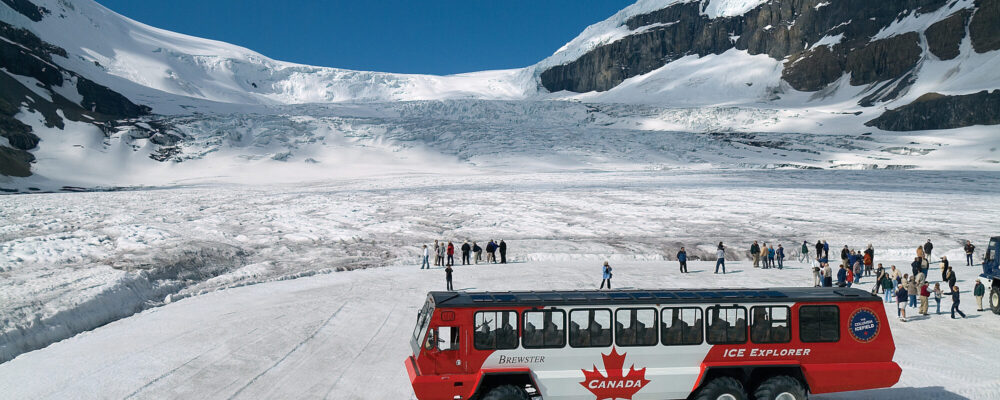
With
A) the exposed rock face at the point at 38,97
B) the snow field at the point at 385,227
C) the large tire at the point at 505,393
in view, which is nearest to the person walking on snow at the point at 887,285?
the snow field at the point at 385,227

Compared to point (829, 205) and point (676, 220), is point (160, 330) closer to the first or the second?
point (676, 220)

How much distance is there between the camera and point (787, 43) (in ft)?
517

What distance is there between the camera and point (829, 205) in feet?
134

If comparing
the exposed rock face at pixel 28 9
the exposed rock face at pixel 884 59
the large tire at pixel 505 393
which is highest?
the exposed rock face at pixel 28 9

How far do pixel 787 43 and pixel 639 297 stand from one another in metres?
171

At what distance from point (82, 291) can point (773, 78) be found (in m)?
155

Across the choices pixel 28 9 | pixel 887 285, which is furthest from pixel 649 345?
pixel 28 9

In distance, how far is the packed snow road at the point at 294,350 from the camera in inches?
455

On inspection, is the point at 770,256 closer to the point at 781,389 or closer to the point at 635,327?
the point at 781,389


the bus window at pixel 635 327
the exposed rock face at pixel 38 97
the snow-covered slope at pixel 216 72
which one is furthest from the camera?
the snow-covered slope at pixel 216 72

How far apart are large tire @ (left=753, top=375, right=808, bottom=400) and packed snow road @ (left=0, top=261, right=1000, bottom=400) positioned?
6.10 ft

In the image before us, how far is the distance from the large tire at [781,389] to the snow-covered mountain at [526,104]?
6249 cm

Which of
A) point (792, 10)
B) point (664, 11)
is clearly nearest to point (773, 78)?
point (792, 10)

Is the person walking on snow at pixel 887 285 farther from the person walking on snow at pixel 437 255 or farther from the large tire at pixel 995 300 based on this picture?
the person walking on snow at pixel 437 255
